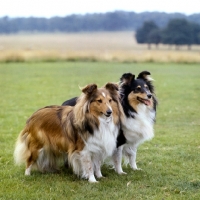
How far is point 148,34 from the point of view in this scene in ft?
209

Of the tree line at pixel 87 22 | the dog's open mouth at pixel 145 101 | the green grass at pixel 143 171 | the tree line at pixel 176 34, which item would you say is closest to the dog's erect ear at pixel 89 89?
the dog's open mouth at pixel 145 101

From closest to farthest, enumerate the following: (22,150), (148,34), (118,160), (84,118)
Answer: (84,118) → (22,150) → (118,160) → (148,34)

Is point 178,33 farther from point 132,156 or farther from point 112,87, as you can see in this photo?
point 112,87

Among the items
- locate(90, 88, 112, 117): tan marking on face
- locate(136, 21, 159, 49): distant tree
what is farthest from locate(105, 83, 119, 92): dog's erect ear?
locate(136, 21, 159, 49): distant tree

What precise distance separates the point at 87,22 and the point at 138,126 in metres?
86.3

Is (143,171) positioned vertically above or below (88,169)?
below

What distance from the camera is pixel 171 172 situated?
6.68 meters

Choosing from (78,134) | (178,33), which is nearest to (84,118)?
(78,134)

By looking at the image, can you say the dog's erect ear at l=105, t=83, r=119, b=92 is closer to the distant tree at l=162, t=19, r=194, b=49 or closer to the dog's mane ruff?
the dog's mane ruff

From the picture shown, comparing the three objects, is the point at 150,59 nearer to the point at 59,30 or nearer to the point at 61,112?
the point at 61,112

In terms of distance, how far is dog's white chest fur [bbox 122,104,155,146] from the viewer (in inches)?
258

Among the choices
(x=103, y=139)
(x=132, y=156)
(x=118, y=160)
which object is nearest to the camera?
(x=103, y=139)

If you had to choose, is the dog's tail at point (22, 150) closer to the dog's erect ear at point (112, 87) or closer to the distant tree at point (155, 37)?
the dog's erect ear at point (112, 87)

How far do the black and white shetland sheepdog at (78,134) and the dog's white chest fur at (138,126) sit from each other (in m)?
0.36
